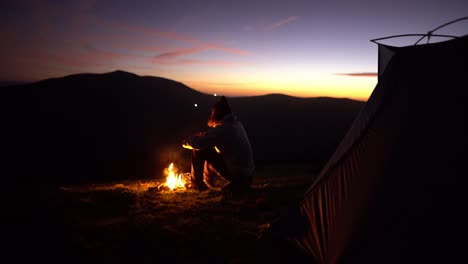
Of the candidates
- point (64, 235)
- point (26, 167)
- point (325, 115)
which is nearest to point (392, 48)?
point (64, 235)

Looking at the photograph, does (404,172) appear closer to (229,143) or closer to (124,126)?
(229,143)

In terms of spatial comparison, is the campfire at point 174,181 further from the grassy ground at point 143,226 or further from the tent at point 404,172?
the tent at point 404,172

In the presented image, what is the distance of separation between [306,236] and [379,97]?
1732mm

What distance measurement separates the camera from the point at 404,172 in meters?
2.79

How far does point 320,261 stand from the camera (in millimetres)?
3242

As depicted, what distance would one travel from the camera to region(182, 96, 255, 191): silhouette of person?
18.8ft

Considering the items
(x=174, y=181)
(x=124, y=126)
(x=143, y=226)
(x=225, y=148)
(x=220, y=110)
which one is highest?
(x=220, y=110)

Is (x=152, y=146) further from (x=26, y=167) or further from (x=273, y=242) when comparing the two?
(x=273, y=242)

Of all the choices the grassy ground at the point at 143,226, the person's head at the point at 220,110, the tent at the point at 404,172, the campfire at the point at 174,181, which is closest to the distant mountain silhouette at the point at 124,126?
the campfire at the point at 174,181

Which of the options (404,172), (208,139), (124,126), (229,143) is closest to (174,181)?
(208,139)

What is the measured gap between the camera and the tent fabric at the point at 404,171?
102 inches

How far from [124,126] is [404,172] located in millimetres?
32945

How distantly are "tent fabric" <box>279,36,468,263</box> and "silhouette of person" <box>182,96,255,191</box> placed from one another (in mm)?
2548

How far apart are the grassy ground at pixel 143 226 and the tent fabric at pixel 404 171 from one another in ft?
2.89
